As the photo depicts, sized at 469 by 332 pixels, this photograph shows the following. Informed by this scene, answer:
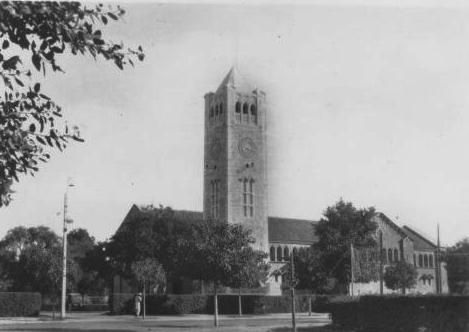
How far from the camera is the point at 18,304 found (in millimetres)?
42000

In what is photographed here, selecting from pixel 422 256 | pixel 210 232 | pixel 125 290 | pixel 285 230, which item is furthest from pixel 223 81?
pixel 210 232

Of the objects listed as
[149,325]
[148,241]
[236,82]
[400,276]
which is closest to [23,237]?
[236,82]

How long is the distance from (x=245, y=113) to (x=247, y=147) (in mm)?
4670

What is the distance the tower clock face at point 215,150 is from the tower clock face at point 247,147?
2619 millimetres

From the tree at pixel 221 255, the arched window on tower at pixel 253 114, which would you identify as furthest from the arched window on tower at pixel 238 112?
the tree at pixel 221 255

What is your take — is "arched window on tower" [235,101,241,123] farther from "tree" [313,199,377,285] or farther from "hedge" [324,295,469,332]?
"hedge" [324,295,469,332]

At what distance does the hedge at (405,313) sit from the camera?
19781 millimetres

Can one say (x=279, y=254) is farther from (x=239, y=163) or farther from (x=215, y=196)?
(x=239, y=163)

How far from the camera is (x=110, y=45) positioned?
291 inches

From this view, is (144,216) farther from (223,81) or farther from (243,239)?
(223,81)

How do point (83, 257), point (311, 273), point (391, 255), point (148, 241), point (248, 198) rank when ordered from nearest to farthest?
point (148, 241) < point (311, 273) < point (83, 257) < point (248, 198) < point (391, 255)

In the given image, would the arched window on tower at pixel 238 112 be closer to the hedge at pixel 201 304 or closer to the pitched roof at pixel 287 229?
the pitched roof at pixel 287 229

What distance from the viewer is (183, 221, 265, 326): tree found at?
111 feet

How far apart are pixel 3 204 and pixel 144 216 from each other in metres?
43.3
